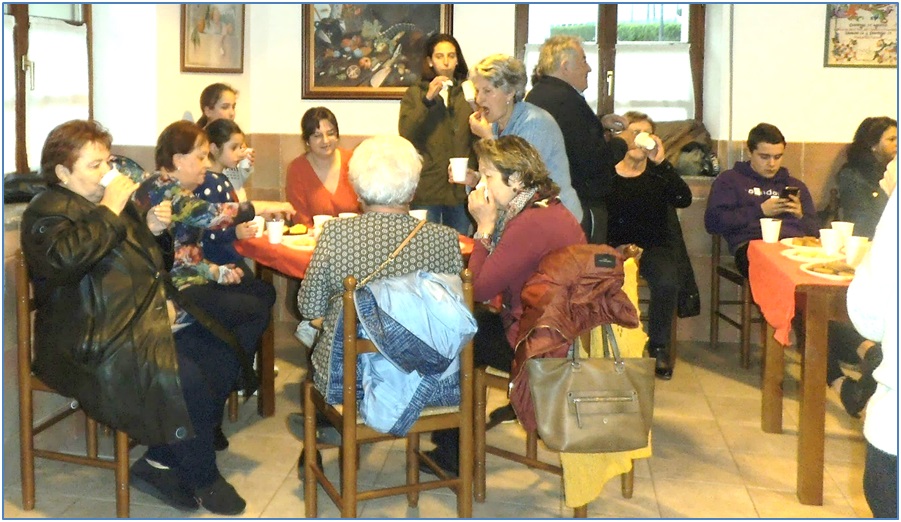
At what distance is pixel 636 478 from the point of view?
3.42 m

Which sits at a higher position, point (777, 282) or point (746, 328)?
point (777, 282)

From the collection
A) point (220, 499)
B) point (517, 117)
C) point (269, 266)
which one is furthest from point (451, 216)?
point (220, 499)

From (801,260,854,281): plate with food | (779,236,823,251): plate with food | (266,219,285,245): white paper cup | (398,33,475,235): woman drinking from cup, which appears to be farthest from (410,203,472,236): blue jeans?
(801,260,854,281): plate with food

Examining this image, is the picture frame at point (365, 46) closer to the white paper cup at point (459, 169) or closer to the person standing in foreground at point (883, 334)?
the white paper cup at point (459, 169)

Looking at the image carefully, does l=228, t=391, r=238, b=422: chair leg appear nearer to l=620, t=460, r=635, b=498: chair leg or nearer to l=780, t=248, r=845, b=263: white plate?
l=620, t=460, r=635, b=498: chair leg

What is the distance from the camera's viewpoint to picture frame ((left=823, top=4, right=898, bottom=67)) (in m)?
5.20

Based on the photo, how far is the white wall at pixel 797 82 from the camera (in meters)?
5.27

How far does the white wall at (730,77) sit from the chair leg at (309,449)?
2222mm

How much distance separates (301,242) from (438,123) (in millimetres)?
1460

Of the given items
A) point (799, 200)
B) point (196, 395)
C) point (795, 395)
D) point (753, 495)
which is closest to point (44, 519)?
point (196, 395)

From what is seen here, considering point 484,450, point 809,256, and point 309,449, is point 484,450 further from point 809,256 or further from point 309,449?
point 809,256

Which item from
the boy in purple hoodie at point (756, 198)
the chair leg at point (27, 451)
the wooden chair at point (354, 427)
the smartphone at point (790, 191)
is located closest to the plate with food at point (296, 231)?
the wooden chair at point (354, 427)

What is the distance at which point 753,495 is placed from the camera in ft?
10.8

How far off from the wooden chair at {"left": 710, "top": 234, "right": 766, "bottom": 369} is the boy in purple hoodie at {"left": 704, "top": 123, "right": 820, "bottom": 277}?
0.12 m
